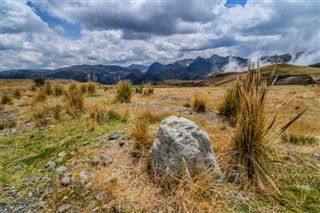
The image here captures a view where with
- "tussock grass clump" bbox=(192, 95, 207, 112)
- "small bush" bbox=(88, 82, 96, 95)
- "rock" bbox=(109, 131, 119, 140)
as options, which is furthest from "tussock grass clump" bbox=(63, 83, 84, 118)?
"small bush" bbox=(88, 82, 96, 95)

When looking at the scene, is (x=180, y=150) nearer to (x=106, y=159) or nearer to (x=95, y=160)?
(x=106, y=159)

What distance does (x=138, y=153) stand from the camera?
4246 mm

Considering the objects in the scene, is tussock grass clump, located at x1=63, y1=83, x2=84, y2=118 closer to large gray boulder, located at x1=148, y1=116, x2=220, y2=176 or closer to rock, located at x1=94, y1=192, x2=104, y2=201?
rock, located at x1=94, y1=192, x2=104, y2=201

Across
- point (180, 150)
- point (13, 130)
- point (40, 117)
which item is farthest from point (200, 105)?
point (13, 130)

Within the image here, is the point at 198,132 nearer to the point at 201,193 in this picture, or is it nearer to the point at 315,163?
the point at 201,193

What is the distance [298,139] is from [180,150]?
4105mm

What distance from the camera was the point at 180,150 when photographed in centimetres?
333

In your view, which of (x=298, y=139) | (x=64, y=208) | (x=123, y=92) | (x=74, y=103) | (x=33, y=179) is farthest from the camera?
(x=123, y=92)

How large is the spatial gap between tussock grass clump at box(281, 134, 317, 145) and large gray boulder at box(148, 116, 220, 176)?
3410 millimetres

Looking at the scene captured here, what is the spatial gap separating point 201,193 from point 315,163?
241 cm

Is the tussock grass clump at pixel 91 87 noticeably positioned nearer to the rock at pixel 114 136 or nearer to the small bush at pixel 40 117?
the small bush at pixel 40 117

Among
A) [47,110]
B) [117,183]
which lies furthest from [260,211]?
[47,110]

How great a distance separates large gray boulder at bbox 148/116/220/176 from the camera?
3.35m

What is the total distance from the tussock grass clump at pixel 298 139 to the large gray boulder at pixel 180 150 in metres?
3.41
